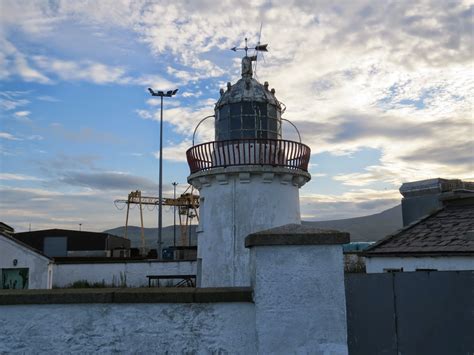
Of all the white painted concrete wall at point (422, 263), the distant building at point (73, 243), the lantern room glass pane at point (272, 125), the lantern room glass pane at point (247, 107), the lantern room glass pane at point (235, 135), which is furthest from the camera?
the distant building at point (73, 243)

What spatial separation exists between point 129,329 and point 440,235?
354 inches

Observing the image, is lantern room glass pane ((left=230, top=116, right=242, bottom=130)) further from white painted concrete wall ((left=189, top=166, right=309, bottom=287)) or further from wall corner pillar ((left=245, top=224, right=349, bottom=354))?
wall corner pillar ((left=245, top=224, right=349, bottom=354))

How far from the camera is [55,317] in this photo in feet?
16.2

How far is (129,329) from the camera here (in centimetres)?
493

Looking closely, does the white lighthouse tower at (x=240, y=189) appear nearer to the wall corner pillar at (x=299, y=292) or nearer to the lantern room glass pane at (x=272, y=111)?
the lantern room glass pane at (x=272, y=111)

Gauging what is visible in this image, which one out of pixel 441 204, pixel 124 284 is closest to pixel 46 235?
pixel 124 284

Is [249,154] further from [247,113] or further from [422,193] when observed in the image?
[422,193]

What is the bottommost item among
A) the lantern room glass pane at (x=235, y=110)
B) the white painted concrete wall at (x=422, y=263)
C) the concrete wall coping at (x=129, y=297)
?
the concrete wall coping at (x=129, y=297)

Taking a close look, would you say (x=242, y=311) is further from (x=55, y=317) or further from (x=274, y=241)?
(x=55, y=317)

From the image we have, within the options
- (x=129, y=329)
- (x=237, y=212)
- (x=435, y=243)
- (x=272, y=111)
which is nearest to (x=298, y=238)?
(x=129, y=329)

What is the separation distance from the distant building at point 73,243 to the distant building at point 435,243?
30197 mm

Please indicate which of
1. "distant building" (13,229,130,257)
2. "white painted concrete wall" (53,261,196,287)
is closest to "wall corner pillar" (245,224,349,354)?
"white painted concrete wall" (53,261,196,287)

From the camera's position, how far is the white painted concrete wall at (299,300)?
4867 millimetres

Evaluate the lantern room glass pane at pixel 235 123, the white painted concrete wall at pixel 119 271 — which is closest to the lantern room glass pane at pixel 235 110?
the lantern room glass pane at pixel 235 123
